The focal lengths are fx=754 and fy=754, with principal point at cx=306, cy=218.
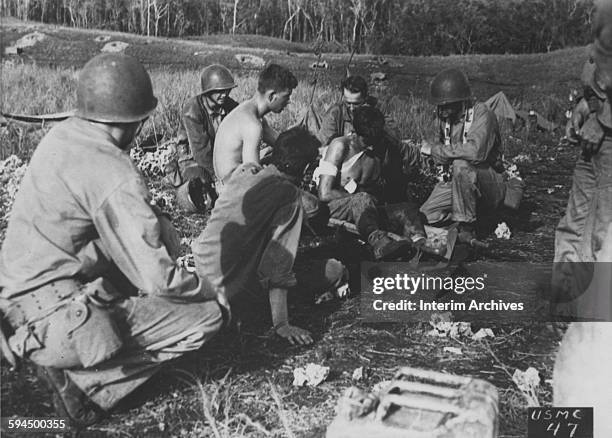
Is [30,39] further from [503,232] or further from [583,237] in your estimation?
[583,237]

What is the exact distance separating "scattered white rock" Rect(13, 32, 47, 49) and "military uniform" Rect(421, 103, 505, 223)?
3272mm

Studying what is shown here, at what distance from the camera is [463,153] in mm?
5570

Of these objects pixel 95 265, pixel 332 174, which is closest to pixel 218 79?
pixel 332 174

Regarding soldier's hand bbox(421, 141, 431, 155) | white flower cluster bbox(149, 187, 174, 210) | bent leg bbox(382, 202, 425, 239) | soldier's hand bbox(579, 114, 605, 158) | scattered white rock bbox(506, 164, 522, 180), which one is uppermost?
soldier's hand bbox(579, 114, 605, 158)

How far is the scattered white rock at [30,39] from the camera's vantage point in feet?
20.0

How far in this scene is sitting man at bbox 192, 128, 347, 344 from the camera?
152 inches

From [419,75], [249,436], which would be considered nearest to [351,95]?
[419,75]

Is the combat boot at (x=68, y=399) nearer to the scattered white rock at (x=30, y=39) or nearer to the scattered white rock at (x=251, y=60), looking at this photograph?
the scattered white rock at (x=30, y=39)

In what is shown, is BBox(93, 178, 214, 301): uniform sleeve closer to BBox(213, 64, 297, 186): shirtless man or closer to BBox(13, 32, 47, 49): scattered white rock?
BBox(213, 64, 297, 186): shirtless man

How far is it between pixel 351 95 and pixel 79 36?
2344mm

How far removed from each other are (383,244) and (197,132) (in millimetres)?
2313

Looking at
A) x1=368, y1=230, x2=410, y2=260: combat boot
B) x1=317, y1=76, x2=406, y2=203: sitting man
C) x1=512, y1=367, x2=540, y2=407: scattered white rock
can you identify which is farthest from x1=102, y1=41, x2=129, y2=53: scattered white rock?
x1=512, y1=367, x2=540, y2=407: scattered white rock

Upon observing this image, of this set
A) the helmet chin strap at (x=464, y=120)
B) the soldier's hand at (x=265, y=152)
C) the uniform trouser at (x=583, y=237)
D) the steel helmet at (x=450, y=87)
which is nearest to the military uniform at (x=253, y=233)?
the uniform trouser at (x=583, y=237)

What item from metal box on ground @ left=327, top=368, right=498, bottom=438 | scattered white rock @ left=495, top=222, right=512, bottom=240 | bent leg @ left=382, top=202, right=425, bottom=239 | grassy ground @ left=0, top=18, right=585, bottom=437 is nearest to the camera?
metal box on ground @ left=327, top=368, right=498, bottom=438
